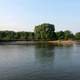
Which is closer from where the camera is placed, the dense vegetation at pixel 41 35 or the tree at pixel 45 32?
the tree at pixel 45 32

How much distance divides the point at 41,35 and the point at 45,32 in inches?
114

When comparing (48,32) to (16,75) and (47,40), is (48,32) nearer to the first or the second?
(47,40)

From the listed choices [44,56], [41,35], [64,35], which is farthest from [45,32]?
[44,56]

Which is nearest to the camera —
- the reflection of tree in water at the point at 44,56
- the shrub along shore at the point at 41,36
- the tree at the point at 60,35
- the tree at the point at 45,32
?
the reflection of tree in water at the point at 44,56

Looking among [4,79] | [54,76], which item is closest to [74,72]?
[54,76]

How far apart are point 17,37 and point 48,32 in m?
12.4

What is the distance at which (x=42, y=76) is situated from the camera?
13633mm

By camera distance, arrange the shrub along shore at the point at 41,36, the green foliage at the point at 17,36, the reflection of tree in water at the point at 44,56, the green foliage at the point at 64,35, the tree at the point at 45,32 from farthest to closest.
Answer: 1. the green foliage at the point at 17,36
2. the green foliage at the point at 64,35
3. the shrub along shore at the point at 41,36
4. the tree at the point at 45,32
5. the reflection of tree in water at the point at 44,56

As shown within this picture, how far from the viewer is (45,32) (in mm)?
83750

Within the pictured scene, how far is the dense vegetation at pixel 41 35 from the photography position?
82.5m

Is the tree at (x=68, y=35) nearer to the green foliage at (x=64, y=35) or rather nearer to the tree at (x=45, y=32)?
the green foliage at (x=64, y=35)

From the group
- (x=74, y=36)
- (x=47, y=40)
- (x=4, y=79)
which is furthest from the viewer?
(x=74, y=36)

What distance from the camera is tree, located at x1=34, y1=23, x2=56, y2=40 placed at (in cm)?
8150

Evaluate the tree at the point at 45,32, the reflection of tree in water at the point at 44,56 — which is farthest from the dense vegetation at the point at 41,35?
the reflection of tree in water at the point at 44,56
